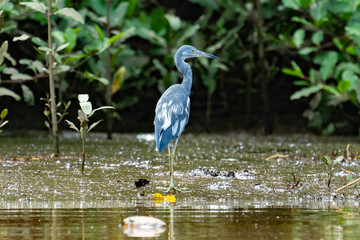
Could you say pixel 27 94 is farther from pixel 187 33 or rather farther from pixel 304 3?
pixel 304 3

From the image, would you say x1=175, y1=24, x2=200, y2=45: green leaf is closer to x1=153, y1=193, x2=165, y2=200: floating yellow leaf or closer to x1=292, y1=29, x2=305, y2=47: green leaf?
x1=292, y1=29, x2=305, y2=47: green leaf

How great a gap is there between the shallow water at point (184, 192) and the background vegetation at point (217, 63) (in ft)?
4.28

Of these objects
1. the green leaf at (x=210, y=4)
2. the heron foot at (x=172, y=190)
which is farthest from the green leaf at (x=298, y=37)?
the heron foot at (x=172, y=190)

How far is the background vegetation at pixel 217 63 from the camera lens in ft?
30.0

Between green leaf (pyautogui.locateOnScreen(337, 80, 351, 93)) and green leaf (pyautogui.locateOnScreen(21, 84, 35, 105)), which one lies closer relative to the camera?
green leaf (pyautogui.locateOnScreen(21, 84, 35, 105))

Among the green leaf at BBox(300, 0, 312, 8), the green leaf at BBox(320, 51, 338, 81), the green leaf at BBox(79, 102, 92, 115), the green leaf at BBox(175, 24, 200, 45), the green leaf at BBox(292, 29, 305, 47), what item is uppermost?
the green leaf at BBox(300, 0, 312, 8)

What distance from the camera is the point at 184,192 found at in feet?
16.8

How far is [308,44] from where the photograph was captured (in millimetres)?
9750

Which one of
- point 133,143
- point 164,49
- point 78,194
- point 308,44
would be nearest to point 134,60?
point 164,49

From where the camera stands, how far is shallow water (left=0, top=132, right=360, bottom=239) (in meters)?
3.76

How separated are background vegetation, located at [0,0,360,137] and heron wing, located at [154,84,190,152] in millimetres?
2934

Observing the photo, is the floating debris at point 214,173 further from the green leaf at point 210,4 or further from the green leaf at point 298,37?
the green leaf at point 210,4

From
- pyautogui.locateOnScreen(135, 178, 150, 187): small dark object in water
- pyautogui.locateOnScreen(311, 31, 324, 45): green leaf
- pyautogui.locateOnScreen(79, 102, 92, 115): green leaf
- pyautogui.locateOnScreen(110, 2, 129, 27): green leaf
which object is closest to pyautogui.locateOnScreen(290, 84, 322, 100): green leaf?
pyautogui.locateOnScreen(311, 31, 324, 45): green leaf

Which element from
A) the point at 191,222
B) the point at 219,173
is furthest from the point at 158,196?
the point at 219,173
